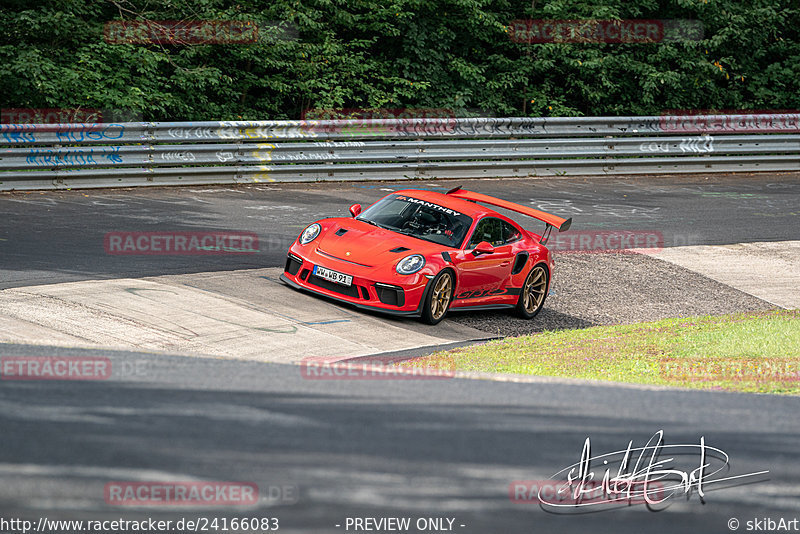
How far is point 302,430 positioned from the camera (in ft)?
5.39

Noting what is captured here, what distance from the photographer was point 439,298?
10.7 m

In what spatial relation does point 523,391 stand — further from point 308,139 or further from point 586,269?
point 308,139

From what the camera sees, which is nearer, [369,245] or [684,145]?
[369,245]

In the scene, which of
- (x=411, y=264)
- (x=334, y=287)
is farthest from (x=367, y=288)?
(x=411, y=264)

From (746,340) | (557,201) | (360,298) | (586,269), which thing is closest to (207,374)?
(746,340)

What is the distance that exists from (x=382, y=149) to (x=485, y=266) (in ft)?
31.7

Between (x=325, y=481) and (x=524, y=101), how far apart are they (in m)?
24.3

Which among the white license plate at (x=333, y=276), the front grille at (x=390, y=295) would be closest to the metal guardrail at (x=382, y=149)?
the white license plate at (x=333, y=276)
